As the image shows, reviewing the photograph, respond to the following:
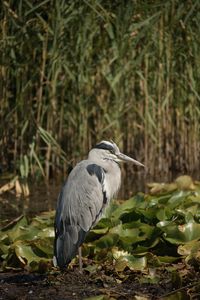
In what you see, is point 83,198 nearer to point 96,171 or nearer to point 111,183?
point 96,171

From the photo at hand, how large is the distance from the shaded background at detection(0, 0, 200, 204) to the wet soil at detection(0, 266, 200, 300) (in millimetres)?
2993

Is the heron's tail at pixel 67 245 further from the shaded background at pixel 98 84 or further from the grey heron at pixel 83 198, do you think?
the shaded background at pixel 98 84

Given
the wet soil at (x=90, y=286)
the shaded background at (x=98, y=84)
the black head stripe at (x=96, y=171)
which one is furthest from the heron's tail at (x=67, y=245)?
the shaded background at (x=98, y=84)

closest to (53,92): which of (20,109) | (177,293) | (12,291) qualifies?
(20,109)

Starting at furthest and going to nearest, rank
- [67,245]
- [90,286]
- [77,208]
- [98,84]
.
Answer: [98,84], [77,208], [67,245], [90,286]

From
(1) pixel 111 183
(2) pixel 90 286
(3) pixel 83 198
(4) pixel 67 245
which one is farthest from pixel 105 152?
(2) pixel 90 286

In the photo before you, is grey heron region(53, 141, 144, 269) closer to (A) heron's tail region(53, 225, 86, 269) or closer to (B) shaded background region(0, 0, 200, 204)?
(A) heron's tail region(53, 225, 86, 269)

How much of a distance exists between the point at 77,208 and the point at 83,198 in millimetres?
80

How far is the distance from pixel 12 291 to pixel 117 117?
392 cm

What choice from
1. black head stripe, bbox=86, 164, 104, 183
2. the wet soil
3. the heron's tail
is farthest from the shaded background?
the wet soil

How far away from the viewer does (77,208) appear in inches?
209

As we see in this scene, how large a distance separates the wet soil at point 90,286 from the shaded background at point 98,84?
2.99m

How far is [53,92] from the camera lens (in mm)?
8461

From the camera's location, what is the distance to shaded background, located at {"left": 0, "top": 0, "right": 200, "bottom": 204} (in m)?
8.33
